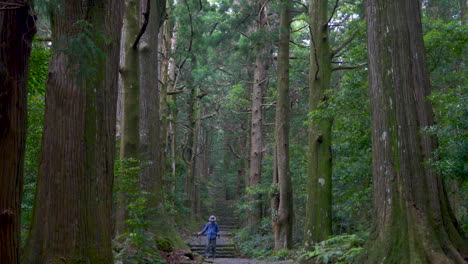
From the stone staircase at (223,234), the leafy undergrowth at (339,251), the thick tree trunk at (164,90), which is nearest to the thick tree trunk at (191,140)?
the stone staircase at (223,234)

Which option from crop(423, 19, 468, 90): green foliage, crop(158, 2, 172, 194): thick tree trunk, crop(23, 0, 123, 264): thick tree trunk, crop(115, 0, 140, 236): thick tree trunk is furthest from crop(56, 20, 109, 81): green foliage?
crop(158, 2, 172, 194): thick tree trunk

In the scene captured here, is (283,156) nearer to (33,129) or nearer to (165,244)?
(165,244)

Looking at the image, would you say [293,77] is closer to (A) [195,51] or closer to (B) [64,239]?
(A) [195,51]

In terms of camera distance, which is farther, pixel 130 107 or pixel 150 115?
pixel 150 115

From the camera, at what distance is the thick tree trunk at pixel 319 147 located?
1191 centimetres

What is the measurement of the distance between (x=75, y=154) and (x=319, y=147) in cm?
841

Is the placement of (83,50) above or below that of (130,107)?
below

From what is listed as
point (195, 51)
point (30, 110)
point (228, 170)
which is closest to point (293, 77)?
point (195, 51)

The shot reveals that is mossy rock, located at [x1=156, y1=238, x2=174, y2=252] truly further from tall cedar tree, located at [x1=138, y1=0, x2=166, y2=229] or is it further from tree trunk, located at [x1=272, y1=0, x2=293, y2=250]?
tree trunk, located at [x1=272, y1=0, x2=293, y2=250]

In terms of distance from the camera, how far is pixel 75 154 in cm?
506

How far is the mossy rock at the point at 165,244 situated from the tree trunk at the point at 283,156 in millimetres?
4861

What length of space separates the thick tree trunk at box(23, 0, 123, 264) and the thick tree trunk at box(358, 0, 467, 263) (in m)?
3.86

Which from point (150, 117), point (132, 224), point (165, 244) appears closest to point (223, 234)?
point (150, 117)

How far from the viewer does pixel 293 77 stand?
73.2 feet
